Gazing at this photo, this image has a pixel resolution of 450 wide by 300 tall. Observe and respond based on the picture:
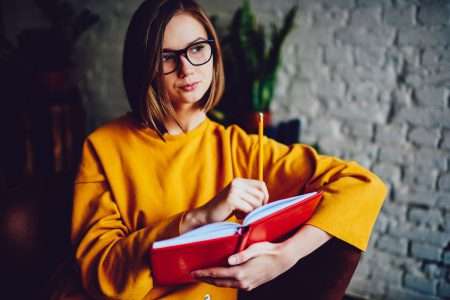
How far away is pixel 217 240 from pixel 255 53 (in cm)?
118

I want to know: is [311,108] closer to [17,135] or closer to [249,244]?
[249,244]

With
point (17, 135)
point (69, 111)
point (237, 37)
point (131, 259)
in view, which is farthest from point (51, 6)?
point (131, 259)

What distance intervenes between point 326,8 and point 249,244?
1293 mm

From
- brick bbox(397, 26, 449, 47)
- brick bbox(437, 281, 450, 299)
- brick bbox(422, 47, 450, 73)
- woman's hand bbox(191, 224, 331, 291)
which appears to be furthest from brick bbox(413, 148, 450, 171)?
woman's hand bbox(191, 224, 331, 291)

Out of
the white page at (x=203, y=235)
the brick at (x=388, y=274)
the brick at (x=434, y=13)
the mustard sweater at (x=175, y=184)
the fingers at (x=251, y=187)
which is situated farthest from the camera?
the brick at (x=388, y=274)

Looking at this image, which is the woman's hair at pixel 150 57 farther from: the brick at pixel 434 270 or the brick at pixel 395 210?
the brick at pixel 434 270

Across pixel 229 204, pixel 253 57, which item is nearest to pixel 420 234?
pixel 253 57

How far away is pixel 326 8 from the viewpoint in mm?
1709

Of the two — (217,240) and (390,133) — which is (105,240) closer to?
(217,240)

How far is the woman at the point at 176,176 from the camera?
2.81 ft

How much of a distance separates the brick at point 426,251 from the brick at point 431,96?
0.64 metres

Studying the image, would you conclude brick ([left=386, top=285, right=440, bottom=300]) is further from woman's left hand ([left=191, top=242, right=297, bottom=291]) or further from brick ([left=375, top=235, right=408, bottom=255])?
woman's left hand ([left=191, top=242, right=297, bottom=291])

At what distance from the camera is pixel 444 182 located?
166 centimetres

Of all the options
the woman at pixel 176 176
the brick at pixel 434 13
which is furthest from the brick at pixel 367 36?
the woman at pixel 176 176
